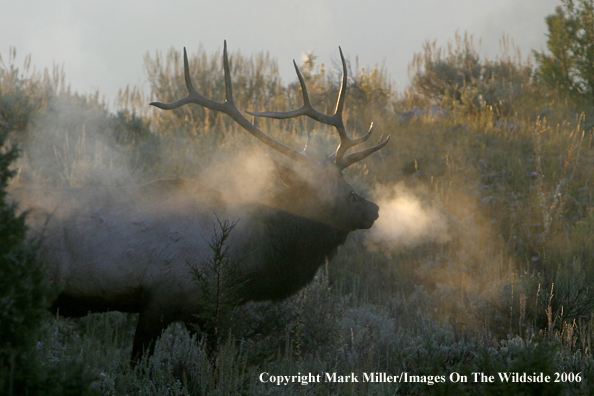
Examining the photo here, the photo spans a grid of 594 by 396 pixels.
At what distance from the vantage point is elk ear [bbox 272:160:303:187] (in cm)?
416

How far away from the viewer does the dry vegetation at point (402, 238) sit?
10.9 feet

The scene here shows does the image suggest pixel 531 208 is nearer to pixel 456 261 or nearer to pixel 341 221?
pixel 456 261

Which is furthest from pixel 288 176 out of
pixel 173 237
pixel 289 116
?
pixel 173 237

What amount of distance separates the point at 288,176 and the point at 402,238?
3682 mm

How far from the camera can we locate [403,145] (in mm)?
9828

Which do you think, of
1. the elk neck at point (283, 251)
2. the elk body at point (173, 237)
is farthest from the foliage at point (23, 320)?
the elk neck at point (283, 251)

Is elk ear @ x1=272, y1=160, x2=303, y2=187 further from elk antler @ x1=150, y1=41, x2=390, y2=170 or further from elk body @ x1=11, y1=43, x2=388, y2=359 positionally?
elk antler @ x1=150, y1=41, x2=390, y2=170

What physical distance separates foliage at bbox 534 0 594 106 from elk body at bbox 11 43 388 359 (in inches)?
364

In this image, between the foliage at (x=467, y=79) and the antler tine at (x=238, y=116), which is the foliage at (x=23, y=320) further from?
the foliage at (x=467, y=79)

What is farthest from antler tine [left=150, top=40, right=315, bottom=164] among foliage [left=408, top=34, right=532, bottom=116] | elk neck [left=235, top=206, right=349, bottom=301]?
foliage [left=408, top=34, right=532, bottom=116]

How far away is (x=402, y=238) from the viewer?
7.44 meters

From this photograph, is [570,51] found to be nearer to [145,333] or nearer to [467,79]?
[467,79]

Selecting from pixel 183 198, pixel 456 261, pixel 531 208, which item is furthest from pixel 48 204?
A: pixel 531 208

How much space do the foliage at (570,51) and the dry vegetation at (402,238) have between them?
431mm
